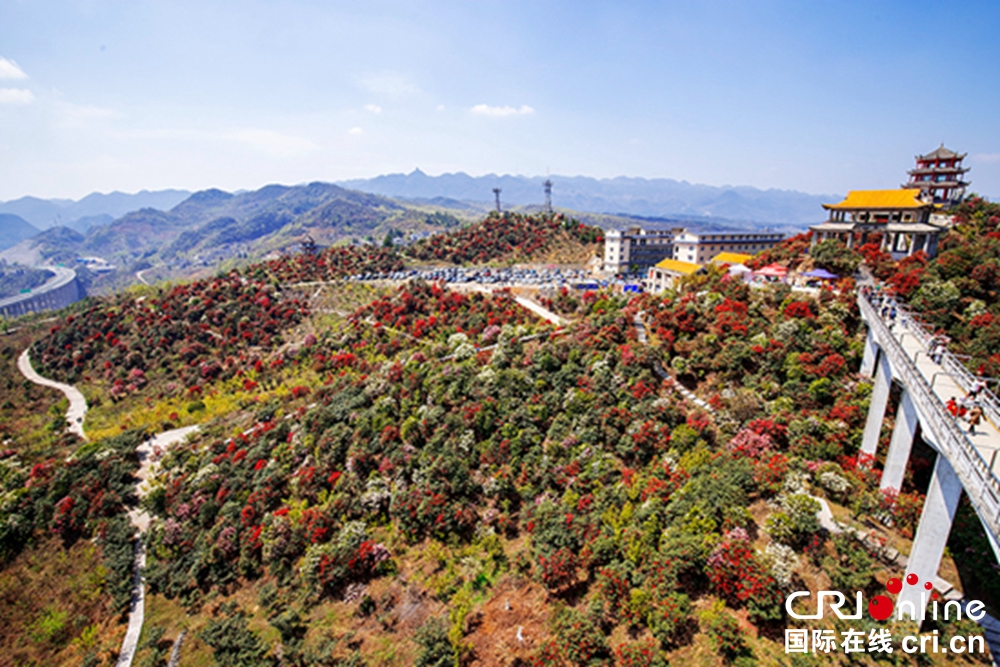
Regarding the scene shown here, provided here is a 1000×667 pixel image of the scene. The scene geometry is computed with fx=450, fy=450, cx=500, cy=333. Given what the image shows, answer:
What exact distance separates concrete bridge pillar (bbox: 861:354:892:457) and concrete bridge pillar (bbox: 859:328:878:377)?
12.6 feet

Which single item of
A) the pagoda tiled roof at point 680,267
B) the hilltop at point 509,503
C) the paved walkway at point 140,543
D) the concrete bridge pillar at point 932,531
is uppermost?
the pagoda tiled roof at point 680,267

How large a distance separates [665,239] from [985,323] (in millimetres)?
57246

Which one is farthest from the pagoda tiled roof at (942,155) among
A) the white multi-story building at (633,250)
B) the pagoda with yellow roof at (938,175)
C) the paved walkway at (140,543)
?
the paved walkway at (140,543)

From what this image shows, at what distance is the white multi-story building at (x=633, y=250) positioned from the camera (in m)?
75.6

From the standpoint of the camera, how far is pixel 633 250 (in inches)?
3027

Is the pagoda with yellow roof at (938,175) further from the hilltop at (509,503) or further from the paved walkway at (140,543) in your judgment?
the paved walkway at (140,543)

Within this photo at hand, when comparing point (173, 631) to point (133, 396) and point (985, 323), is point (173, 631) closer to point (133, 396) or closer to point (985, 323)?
point (133, 396)

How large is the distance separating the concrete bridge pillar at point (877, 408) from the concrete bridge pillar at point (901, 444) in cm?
189

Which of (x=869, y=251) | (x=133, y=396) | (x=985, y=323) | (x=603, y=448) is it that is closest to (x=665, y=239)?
(x=869, y=251)

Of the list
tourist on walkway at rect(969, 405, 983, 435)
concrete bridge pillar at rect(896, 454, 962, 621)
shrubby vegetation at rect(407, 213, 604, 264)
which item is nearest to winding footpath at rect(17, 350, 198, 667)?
concrete bridge pillar at rect(896, 454, 962, 621)

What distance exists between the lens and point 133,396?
52938mm

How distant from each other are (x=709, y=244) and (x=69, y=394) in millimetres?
86882

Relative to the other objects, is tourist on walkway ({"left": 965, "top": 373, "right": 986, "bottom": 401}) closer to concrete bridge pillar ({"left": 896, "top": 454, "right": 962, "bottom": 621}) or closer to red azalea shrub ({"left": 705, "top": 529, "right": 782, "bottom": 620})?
concrete bridge pillar ({"left": 896, "top": 454, "right": 962, "bottom": 621})

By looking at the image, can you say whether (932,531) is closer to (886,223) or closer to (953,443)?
(953,443)
